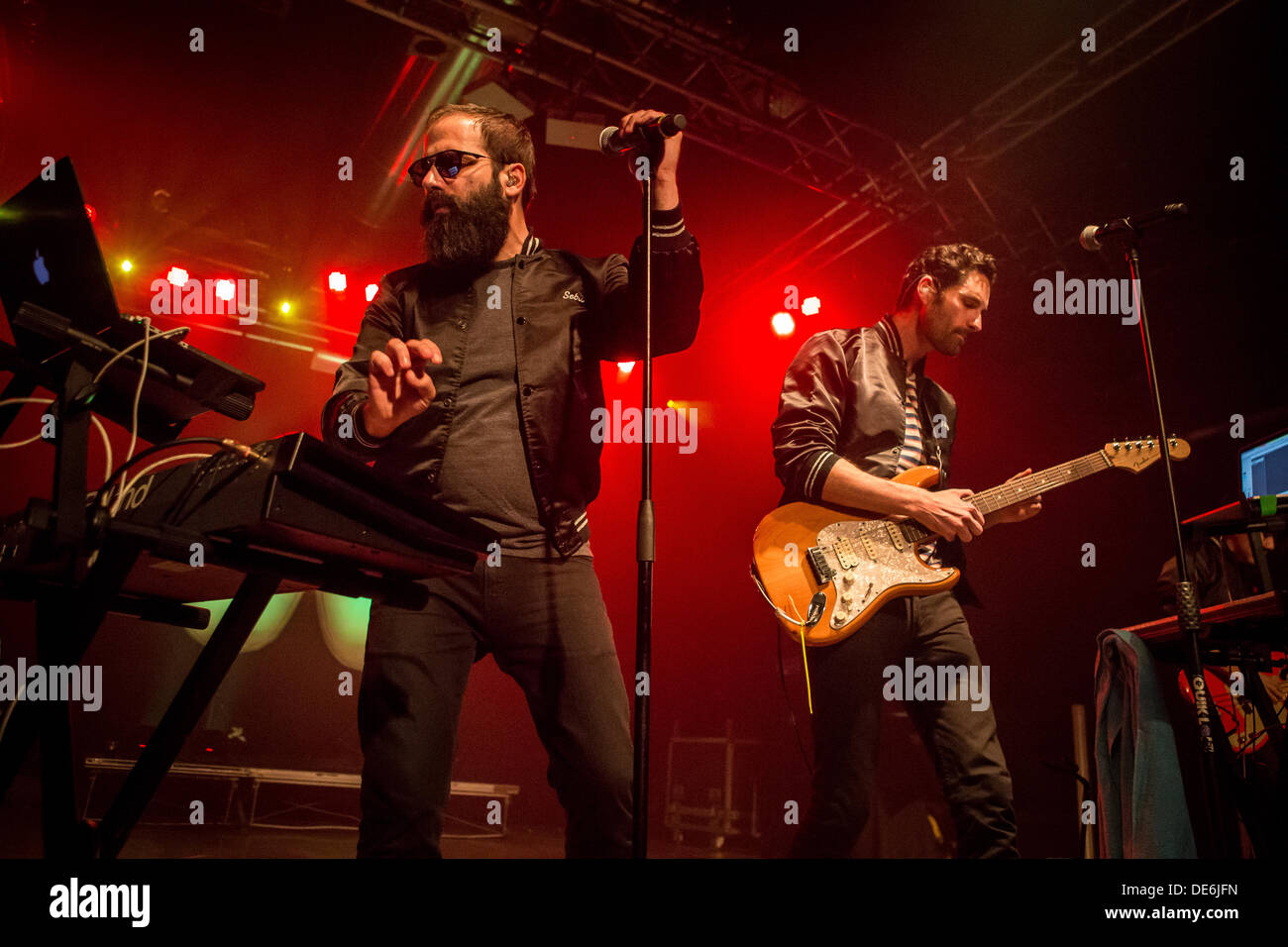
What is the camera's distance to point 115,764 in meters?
5.47

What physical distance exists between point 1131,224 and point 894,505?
1458 mm

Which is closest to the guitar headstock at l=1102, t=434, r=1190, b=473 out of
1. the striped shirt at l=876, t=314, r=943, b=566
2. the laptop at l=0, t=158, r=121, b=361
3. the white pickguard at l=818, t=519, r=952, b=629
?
the striped shirt at l=876, t=314, r=943, b=566

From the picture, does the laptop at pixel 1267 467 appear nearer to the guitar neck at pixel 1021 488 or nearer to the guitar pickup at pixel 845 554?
the guitar neck at pixel 1021 488

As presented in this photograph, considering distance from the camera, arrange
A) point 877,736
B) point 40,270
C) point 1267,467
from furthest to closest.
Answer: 1. point 1267,467
2. point 877,736
3. point 40,270

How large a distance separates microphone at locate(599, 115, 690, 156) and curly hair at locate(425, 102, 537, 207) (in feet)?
1.42

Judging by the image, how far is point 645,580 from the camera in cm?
178

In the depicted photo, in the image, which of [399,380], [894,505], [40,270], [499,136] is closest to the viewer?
[40,270]

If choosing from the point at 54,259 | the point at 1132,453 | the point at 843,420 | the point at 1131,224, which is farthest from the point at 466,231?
the point at 1132,453

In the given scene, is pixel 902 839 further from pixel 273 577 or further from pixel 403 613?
pixel 273 577

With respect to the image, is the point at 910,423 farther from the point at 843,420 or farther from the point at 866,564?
the point at 866,564

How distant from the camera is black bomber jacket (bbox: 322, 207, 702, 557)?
6.38ft

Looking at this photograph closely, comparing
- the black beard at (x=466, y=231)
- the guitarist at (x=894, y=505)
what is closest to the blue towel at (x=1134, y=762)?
the guitarist at (x=894, y=505)
